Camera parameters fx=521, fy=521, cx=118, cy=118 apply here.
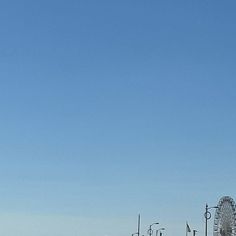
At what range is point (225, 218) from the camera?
290ft

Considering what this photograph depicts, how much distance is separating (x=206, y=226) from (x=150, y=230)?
21523 mm

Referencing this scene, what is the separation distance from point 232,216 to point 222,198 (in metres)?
3.38

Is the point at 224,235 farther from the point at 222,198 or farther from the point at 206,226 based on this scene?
the point at 206,226

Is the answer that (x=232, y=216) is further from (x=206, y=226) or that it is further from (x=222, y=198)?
(x=206, y=226)

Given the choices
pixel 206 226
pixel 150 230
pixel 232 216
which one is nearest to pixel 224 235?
pixel 232 216

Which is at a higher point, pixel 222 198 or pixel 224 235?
pixel 222 198

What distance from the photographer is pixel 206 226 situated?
68.4 metres

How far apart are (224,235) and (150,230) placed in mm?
12435

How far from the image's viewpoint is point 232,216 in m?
87.3

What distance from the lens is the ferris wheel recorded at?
86.6m

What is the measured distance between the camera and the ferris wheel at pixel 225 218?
8656 centimetres

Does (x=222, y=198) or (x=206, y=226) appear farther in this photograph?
(x=222, y=198)

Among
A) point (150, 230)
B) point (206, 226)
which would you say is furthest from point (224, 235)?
point (206, 226)

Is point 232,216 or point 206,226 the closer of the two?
point 206,226
